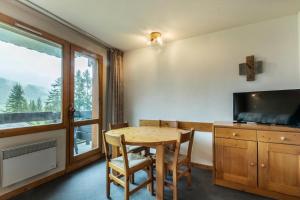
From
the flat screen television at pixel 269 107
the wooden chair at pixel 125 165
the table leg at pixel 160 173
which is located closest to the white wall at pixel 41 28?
the wooden chair at pixel 125 165

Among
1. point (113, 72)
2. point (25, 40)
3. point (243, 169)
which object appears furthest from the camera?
point (113, 72)

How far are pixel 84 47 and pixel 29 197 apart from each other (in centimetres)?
256

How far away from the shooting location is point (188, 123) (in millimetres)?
3289

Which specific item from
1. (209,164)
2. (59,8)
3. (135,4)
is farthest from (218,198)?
(59,8)

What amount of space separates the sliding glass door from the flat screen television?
269 centimetres

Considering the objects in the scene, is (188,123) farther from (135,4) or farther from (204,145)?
(135,4)

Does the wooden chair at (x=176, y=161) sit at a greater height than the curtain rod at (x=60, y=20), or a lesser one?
lesser

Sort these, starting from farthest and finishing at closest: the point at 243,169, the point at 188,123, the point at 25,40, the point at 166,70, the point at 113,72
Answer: the point at 113,72, the point at 166,70, the point at 188,123, the point at 25,40, the point at 243,169

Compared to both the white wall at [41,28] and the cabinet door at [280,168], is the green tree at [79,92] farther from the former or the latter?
the cabinet door at [280,168]

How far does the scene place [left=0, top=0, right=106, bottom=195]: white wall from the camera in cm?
219

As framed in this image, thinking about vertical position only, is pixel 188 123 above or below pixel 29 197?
above

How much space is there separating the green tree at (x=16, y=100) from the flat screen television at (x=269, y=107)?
3155mm

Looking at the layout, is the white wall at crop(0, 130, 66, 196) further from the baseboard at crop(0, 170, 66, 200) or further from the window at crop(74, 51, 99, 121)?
the window at crop(74, 51, 99, 121)

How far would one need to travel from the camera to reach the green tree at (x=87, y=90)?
3399 millimetres
